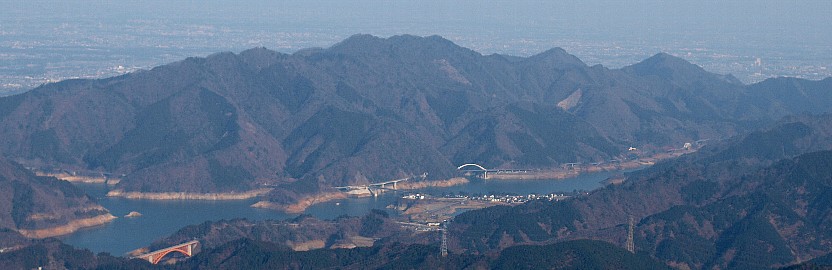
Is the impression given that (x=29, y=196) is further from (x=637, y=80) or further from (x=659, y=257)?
(x=637, y=80)

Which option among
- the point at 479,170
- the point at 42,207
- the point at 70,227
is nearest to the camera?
the point at 70,227

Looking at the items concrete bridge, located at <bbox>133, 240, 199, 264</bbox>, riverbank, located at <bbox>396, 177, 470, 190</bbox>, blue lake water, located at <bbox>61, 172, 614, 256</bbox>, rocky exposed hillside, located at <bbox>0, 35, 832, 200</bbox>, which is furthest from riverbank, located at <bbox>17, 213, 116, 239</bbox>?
riverbank, located at <bbox>396, 177, 470, 190</bbox>

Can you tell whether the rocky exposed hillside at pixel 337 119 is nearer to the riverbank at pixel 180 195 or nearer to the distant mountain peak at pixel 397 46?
the distant mountain peak at pixel 397 46

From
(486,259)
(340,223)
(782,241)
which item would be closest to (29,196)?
(340,223)

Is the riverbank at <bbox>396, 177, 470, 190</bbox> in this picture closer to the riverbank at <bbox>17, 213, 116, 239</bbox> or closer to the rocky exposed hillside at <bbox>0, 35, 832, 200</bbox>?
the rocky exposed hillside at <bbox>0, 35, 832, 200</bbox>

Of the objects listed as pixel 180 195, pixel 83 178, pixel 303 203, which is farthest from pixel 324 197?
pixel 83 178

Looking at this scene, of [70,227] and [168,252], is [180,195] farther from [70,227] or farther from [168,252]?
[168,252]
